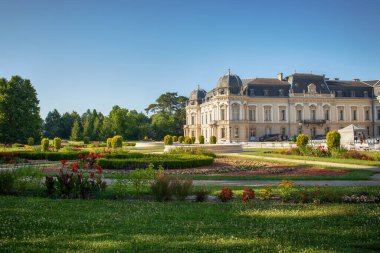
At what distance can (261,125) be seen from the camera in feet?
204

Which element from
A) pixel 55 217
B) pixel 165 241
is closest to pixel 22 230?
pixel 55 217

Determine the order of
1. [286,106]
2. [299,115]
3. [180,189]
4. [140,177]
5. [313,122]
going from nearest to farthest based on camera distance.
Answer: [180,189] → [140,177] → [286,106] → [313,122] → [299,115]

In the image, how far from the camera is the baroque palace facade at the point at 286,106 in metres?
58.8

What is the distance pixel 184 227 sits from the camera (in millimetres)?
6348

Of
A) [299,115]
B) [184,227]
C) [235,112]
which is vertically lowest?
[184,227]

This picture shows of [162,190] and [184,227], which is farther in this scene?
[162,190]

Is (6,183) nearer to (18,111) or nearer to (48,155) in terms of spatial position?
(48,155)

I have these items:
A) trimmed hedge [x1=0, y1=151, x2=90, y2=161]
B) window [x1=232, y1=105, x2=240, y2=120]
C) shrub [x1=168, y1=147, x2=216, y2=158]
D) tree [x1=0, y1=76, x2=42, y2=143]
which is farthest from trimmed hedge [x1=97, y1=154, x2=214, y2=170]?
window [x1=232, y1=105, x2=240, y2=120]

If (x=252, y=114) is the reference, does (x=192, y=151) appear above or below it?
below

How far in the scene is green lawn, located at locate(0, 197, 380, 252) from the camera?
17.1ft

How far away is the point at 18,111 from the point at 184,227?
151ft

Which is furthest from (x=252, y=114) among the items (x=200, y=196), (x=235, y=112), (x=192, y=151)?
(x=200, y=196)

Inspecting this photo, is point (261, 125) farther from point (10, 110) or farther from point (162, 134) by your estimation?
point (10, 110)

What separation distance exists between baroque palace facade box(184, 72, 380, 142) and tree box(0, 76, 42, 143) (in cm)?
2870
